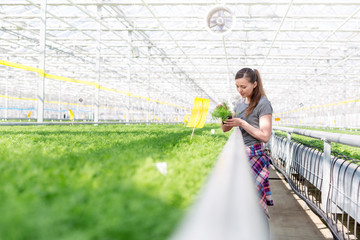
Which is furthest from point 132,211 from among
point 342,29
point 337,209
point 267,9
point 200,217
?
point 342,29

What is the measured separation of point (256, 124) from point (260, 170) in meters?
0.54

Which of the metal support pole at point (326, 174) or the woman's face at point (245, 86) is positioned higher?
the woman's face at point (245, 86)

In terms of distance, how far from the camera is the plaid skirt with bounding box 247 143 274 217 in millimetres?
2986

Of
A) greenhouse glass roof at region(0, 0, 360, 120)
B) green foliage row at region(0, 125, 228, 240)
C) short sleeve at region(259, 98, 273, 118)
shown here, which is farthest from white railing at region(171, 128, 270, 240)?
greenhouse glass roof at region(0, 0, 360, 120)

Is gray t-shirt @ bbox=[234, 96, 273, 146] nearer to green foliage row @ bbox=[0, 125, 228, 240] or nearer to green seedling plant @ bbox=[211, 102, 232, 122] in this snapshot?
green seedling plant @ bbox=[211, 102, 232, 122]

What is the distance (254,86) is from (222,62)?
2051cm

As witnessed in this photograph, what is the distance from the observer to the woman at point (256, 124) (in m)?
3.01

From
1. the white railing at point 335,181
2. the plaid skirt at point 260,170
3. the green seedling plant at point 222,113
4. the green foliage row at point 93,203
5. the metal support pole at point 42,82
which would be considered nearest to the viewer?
the green foliage row at point 93,203

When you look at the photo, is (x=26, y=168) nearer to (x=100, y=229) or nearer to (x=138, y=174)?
(x=138, y=174)

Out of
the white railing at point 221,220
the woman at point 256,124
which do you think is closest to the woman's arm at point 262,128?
the woman at point 256,124

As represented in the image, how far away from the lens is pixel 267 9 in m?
12.4

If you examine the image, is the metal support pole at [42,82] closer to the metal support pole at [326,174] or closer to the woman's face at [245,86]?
the woman's face at [245,86]

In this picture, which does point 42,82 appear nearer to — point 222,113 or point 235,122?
point 222,113

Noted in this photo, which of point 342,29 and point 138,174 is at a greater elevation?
point 342,29
